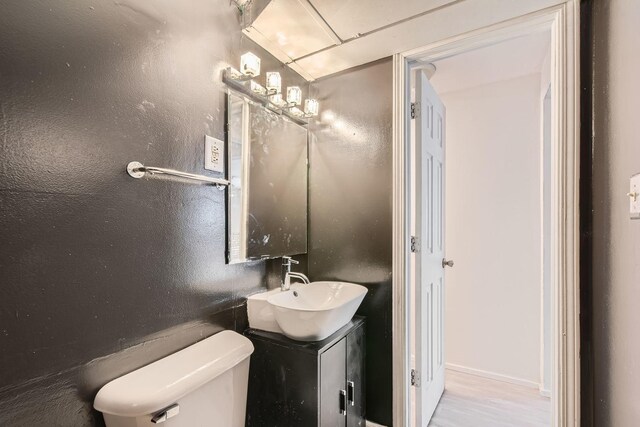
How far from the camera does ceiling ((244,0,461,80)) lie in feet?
4.32

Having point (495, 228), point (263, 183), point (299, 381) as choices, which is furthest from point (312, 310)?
point (495, 228)

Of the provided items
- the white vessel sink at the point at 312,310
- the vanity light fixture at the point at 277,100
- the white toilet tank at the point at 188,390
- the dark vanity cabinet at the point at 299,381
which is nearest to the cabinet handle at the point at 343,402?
the dark vanity cabinet at the point at 299,381

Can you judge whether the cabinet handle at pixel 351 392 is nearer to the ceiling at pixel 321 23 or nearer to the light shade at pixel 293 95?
the light shade at pixel 293 95

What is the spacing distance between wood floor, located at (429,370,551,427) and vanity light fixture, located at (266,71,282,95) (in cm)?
210

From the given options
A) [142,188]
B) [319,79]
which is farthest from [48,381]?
[319,79]

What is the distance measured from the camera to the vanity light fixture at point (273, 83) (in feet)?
4.94

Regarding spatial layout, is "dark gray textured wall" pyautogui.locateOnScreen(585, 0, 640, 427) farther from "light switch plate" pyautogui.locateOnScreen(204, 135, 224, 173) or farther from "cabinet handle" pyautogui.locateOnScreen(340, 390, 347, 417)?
"light switch plate" pyautogui.locateOnScreen(204, 135, 224, 173)

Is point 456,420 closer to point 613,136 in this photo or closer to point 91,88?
point 613,136

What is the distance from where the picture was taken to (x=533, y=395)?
208 centimetres

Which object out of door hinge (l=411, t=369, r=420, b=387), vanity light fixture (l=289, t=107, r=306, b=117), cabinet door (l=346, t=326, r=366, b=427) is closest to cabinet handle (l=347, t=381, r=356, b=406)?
cabinet door (l=346, t=326, r=366, b=427)

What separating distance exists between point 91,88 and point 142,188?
317mm

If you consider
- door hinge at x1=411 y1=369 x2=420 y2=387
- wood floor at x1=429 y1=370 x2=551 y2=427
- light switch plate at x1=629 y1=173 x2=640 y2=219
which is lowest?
wood floor at x1=429 y1=370 x2=551 y2=427

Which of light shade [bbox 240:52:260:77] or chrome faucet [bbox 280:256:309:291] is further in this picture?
chrome faucet [bbox 280:256:309:291]

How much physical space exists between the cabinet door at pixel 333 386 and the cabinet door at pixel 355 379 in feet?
0.18
